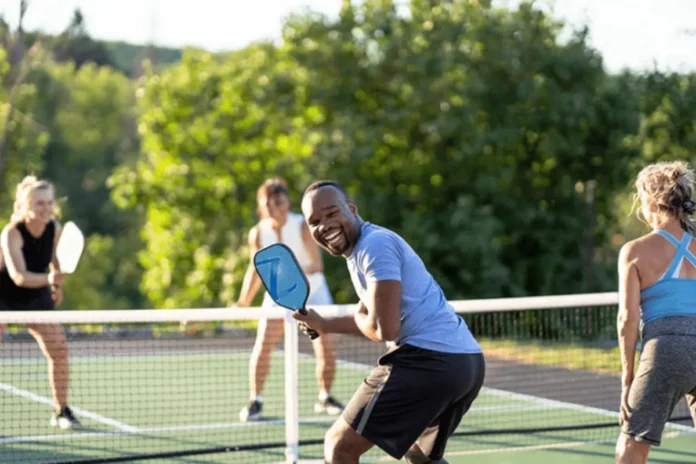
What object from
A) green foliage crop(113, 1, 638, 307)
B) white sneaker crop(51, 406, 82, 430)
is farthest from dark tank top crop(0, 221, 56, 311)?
green foliage crop(113, 1, 638, 307)

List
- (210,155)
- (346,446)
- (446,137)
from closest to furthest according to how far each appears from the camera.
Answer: (346,446) < (446,137) < (210,155)

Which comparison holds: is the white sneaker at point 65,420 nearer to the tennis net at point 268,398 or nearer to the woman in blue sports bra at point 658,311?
the tennis net at point 268,398

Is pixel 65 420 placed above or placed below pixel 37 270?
below

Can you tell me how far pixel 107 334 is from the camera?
1855cm

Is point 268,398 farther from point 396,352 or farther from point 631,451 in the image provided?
point 396,352

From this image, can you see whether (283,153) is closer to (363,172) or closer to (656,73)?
(363,172)

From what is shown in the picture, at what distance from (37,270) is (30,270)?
0.06 meters

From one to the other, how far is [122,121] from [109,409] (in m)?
66.6

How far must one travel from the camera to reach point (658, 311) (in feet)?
18.9

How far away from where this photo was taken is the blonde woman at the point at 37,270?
9125 mm

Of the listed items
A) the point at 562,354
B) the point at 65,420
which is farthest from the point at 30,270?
the point at 562,354

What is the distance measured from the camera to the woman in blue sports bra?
5.66 metres

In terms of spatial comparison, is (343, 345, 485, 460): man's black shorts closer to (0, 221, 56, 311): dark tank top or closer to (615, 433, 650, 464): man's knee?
(615, 433, 650, 464): man's knee

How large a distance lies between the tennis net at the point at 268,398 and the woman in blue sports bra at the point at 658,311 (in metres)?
2.23
